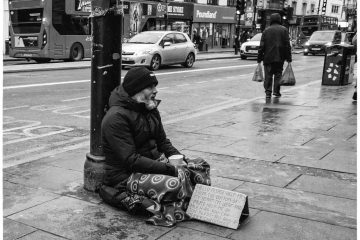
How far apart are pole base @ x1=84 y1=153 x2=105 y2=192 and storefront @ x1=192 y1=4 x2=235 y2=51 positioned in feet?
116

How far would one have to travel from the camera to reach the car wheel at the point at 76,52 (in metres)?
22.6

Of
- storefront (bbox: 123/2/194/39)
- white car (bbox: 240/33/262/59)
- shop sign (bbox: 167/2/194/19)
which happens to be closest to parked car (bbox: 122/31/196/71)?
white car (bbox: 240/33/262/59)

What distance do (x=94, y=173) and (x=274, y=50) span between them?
22.1ft

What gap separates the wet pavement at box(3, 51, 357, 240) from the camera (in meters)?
3.37

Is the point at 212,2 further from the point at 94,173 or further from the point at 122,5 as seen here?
the point at 94,173

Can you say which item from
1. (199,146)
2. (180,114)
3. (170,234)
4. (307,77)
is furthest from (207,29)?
(170,234)

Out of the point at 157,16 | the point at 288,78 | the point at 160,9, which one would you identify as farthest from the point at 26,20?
the point at 160,9

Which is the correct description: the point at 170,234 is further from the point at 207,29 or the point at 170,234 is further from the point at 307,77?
the point at 207,29

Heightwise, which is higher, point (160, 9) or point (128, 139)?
point (160, 9)

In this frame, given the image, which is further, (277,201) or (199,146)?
(199,146)

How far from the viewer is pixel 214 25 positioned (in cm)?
4416

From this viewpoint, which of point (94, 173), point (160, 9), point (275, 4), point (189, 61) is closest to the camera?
point (94, 173)

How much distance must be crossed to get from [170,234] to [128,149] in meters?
0.69

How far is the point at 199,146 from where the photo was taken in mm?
5969
